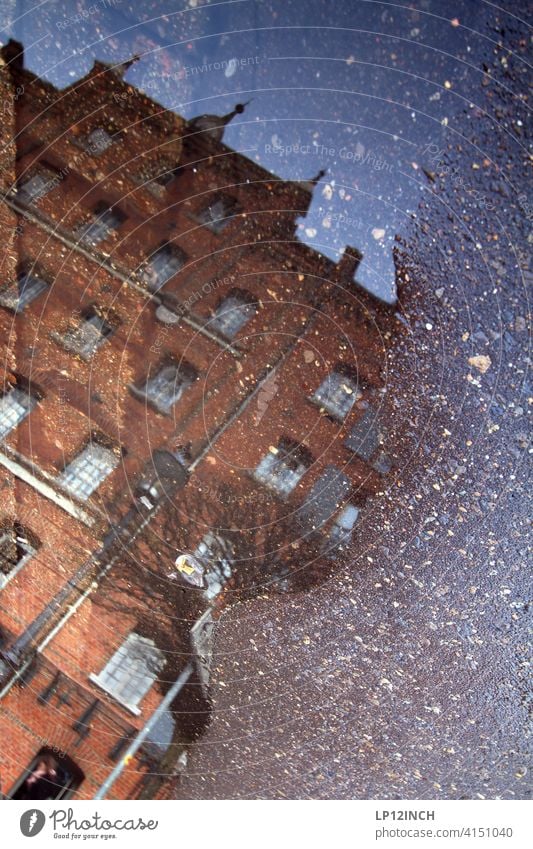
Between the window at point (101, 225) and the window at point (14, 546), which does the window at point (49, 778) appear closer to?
the window at point (14, 546)

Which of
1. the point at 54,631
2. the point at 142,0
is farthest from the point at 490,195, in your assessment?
the point at 54,631

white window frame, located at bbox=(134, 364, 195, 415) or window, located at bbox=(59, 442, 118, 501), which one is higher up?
white window frame, located at bbox=(134, 364, 195, 415)

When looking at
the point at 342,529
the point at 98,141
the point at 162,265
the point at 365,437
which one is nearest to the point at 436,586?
the point at 342,529

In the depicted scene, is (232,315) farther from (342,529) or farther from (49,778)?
(49,778)

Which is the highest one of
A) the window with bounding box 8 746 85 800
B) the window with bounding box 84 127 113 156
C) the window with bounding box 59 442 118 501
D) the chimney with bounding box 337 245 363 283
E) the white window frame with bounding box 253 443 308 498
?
the chimney with bounding box 337 245 363 283

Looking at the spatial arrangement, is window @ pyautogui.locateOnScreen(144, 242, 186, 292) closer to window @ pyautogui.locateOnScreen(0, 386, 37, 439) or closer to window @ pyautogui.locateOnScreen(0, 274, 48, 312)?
window @ pyautogui.locateOnScreen(0, 274, 48, 312)

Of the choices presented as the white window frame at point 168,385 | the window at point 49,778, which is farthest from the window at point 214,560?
the window at point 49,778

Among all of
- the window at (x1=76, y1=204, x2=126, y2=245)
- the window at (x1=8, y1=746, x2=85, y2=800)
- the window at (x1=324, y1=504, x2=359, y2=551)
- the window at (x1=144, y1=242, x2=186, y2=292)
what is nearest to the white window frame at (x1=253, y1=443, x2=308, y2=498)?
the window at (x1=324, y1=504, x2=359, y2=551)
